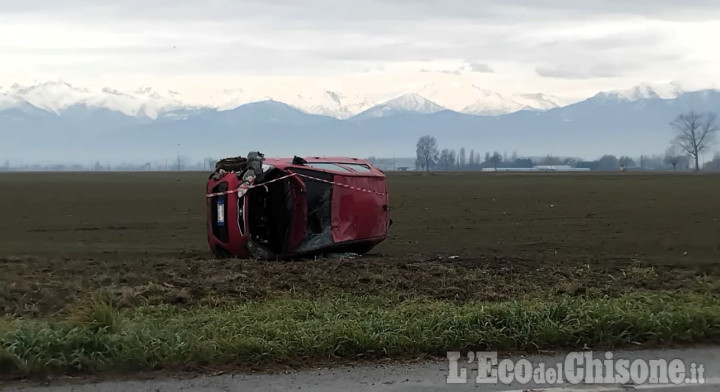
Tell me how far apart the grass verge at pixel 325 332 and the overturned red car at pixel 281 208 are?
5.12 metres

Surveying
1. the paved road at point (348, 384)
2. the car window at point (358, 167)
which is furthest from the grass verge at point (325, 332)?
the car window at point (358, 167)

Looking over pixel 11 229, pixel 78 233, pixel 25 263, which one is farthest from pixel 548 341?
pixel 11 229

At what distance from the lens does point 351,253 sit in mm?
14617

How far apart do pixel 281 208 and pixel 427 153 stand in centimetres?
17440

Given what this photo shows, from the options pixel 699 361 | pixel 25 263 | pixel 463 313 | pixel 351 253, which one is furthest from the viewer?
pixel 351 253

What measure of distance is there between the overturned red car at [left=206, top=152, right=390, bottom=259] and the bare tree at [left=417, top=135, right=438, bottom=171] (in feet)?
541

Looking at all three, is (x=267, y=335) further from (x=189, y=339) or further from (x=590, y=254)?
(x=590, y=254)

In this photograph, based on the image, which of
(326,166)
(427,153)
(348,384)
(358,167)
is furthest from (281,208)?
(427,153)

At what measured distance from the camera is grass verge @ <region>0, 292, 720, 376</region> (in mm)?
6527

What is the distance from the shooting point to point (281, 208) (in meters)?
13.8

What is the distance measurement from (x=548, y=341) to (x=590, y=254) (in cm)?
812

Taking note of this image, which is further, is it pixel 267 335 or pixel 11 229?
pixel 11 229

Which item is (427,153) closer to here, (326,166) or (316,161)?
(316,161)

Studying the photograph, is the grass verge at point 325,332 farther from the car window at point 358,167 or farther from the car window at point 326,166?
the car window at point 358,167
